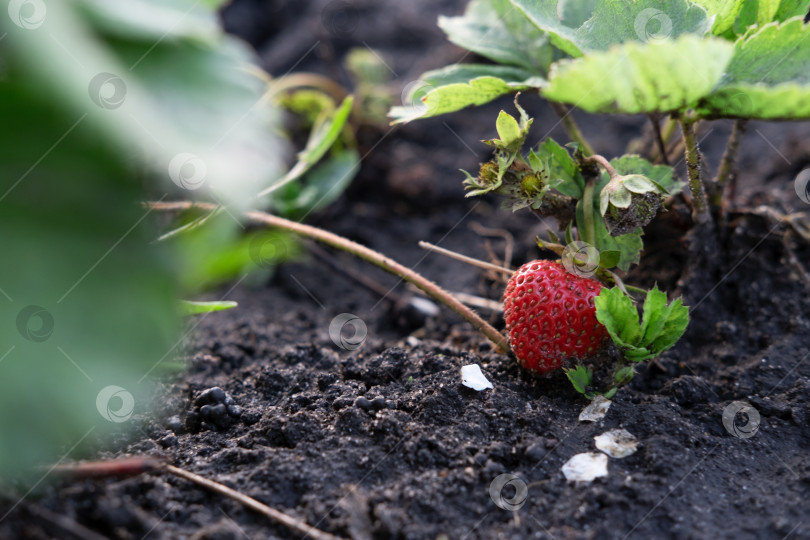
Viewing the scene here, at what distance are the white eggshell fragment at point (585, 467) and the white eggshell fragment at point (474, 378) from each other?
0.21 metres

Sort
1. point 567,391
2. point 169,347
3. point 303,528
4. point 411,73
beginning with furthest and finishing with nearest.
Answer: point 411,73
point 567,391
point 303,528
point 169,347

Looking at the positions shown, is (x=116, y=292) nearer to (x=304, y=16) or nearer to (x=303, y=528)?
(x=303, y=528)

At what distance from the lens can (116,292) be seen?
0.77 m

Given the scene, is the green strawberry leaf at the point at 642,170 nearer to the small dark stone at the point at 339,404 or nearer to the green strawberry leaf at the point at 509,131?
the green strawberry leaf at the point at 509,131

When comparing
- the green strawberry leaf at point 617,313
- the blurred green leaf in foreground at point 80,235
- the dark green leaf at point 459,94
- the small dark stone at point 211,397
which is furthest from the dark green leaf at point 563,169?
the small dark stone at point 211,397

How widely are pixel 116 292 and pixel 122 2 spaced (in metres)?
0.38

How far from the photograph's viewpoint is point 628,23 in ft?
3.67

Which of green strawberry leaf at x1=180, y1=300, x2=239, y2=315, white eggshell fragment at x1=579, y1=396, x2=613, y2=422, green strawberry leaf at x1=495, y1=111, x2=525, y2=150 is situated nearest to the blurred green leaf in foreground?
green strawberry leaf at x1=180, y1=300, x2=239, y2=315

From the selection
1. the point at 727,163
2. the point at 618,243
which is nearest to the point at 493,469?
the point at 618,243

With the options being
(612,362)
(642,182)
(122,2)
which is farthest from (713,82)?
(122,2)

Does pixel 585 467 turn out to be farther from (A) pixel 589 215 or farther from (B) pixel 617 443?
(A) pixel 589 215

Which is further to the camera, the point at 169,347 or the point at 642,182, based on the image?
the point at 642,182

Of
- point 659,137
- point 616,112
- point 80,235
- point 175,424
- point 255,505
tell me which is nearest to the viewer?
point 80,235

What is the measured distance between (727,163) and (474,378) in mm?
715
